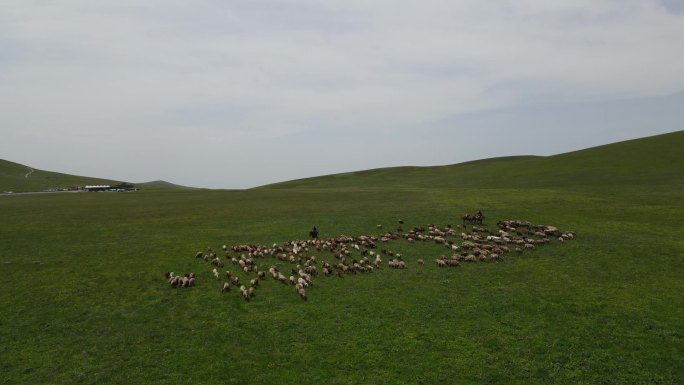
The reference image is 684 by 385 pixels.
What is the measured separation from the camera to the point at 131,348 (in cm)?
1627

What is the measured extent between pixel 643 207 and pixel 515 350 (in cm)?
3405

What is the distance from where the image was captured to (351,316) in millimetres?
A: 18406

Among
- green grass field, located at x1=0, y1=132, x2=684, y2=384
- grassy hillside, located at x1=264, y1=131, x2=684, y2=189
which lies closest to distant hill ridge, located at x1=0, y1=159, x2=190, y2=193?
grassy hillside, located at x1=264, y1=131, x2=684, y2=189

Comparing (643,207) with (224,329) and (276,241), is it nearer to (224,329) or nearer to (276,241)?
(276,241)

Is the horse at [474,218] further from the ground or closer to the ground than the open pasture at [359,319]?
further from the ground

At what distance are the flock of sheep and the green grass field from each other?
0.64 meters

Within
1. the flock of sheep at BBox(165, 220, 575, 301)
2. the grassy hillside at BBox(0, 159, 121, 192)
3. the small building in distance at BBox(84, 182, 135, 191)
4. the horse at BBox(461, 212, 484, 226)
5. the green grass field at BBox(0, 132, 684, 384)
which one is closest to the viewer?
the green grass field at BBox(0, 132, 684, 384)

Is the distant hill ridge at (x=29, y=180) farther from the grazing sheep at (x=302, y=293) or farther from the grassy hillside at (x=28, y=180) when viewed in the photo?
the grazing sheep at (x=302, y=293)

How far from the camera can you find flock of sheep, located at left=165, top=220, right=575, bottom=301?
23016 millimetres

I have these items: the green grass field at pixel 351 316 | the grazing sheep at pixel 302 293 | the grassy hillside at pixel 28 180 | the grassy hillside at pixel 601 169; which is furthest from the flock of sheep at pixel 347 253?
the grassy hillside at pixel 28 180

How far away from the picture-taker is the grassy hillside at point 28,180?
381 ft

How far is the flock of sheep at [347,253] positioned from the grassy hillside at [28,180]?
114 metres

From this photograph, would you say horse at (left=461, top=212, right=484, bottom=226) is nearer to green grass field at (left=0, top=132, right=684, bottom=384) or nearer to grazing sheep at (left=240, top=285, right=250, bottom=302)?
green grass field at (left=0, top=132, right=684, bottom=384)

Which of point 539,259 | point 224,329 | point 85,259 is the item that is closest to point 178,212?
point 85,259
